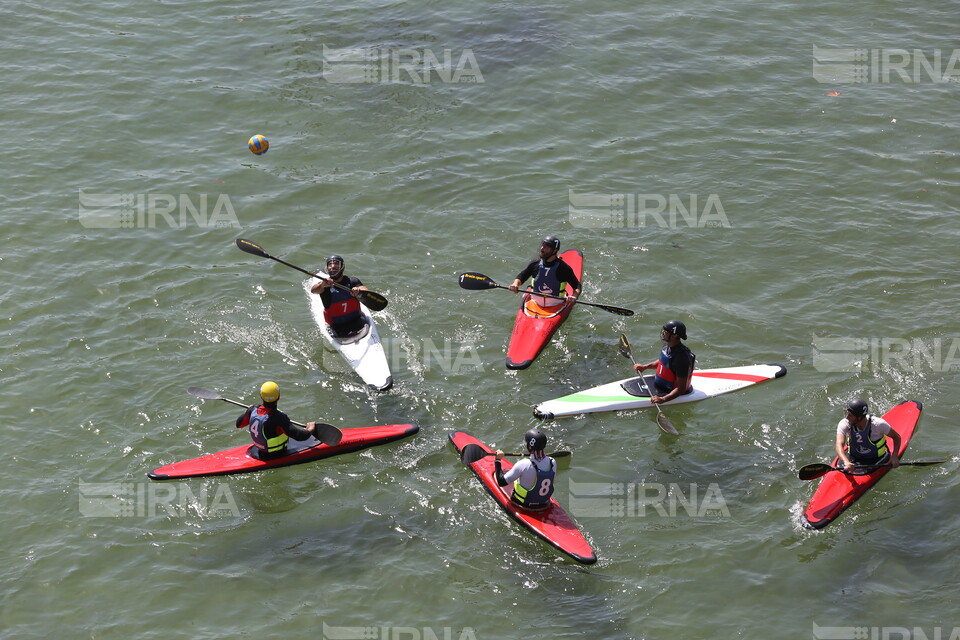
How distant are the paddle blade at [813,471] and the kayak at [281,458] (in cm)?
503

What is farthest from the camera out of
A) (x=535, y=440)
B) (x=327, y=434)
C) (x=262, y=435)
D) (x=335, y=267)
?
(x=335, y=267)

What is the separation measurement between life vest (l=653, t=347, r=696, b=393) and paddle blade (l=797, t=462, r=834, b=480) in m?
2.25

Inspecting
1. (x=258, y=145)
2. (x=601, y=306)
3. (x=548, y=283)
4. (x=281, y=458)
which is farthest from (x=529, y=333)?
(x=258, y=145)

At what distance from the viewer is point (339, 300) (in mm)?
14562

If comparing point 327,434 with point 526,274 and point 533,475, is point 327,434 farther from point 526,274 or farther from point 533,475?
point 526,274

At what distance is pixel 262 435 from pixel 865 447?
7681 millimetres

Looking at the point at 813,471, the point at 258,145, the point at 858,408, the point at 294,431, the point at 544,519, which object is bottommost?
the point at 544,519

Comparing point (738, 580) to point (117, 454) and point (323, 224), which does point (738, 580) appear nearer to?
Result: point (117, 454)

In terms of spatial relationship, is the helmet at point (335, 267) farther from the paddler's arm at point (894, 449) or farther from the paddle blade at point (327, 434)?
the paddler's arm at point (894, 449)

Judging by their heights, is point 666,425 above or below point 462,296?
below

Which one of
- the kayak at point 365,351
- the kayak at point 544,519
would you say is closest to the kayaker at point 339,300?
the kayak at point 365,351

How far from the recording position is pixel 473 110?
2006 cm

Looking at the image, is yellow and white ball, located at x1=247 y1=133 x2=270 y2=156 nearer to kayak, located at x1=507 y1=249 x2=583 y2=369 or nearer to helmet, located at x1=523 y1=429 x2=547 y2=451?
kayak, located at x1=507 y1=249 x2=583 y2=369

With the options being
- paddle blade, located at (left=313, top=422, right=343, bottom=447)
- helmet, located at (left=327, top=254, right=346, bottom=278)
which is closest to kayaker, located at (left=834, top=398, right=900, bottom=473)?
paddle blade, located at (left=313, top=422, right=343, bottom=447)
